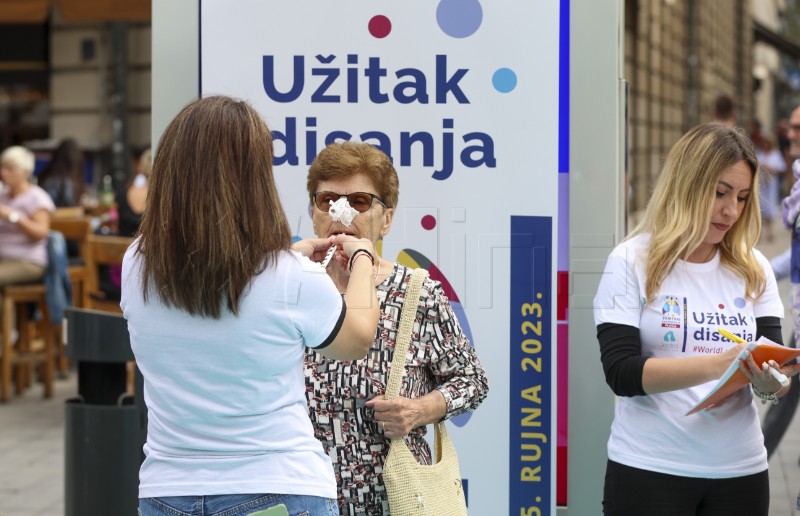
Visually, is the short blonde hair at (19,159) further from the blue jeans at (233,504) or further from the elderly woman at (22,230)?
the blue jeans at (233,504)

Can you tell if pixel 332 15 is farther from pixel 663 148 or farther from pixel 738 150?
pixel 663 148

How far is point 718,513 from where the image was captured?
9.96 feet

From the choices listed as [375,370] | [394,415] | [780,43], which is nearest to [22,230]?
[375,370]

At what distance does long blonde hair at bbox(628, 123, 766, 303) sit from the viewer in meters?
3.06

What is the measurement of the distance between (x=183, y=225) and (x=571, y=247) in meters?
1.65

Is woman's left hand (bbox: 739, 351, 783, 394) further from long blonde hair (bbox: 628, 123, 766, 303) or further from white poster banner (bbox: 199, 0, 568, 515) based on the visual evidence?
white poster banner (bbox: 199, 0, 568, 515)

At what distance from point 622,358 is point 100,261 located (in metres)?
5.76

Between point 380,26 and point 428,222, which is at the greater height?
point 380,26

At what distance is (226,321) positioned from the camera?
2330 millimetres

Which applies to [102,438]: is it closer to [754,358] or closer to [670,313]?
[670,313]

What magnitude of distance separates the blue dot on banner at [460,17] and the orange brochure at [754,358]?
1.32 metres

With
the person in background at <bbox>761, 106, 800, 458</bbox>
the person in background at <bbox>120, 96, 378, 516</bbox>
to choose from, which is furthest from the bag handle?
the person in background at <bbox>761, 106, 800, 458</bbox>

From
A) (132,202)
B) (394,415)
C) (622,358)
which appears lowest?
(394,415)

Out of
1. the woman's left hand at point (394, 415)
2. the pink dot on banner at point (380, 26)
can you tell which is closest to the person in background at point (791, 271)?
the pink dot on banner at point (380, 26)
